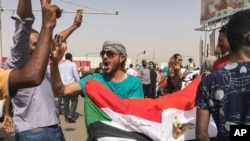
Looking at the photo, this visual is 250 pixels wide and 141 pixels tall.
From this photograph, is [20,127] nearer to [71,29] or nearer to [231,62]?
[71,29]

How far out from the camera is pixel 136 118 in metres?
3.35

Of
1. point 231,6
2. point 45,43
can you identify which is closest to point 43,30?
point 45,43

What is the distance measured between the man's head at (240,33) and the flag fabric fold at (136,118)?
103 centimetres

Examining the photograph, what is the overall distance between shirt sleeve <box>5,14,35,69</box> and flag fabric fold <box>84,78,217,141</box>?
0.79 meters

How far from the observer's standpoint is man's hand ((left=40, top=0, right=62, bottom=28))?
7.04 feet

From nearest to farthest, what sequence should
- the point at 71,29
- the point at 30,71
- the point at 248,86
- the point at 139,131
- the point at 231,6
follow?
the point at 30,71 → the point at 248,86 → the point at 139,131 → the point at 71,29 → the point at 231,6

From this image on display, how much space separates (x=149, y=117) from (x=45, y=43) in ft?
5.07

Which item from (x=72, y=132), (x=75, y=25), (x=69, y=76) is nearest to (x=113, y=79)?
(x=75, y=25)

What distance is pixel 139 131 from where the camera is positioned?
3328 mm

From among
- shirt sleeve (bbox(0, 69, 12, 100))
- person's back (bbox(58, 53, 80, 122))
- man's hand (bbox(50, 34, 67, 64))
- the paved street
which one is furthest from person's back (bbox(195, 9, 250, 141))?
person's back (bbox(58, 53, 80, 122))

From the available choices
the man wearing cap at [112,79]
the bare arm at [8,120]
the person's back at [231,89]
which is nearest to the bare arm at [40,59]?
the person's back at [231,89]

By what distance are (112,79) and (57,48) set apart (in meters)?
0.64

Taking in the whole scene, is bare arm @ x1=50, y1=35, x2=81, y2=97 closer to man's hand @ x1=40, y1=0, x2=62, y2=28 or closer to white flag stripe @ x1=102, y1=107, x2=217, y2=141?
white flag stripe @ x1=102, y1=107, x2=217, y2=141

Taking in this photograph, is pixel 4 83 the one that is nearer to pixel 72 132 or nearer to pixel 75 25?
pixel 75 25
